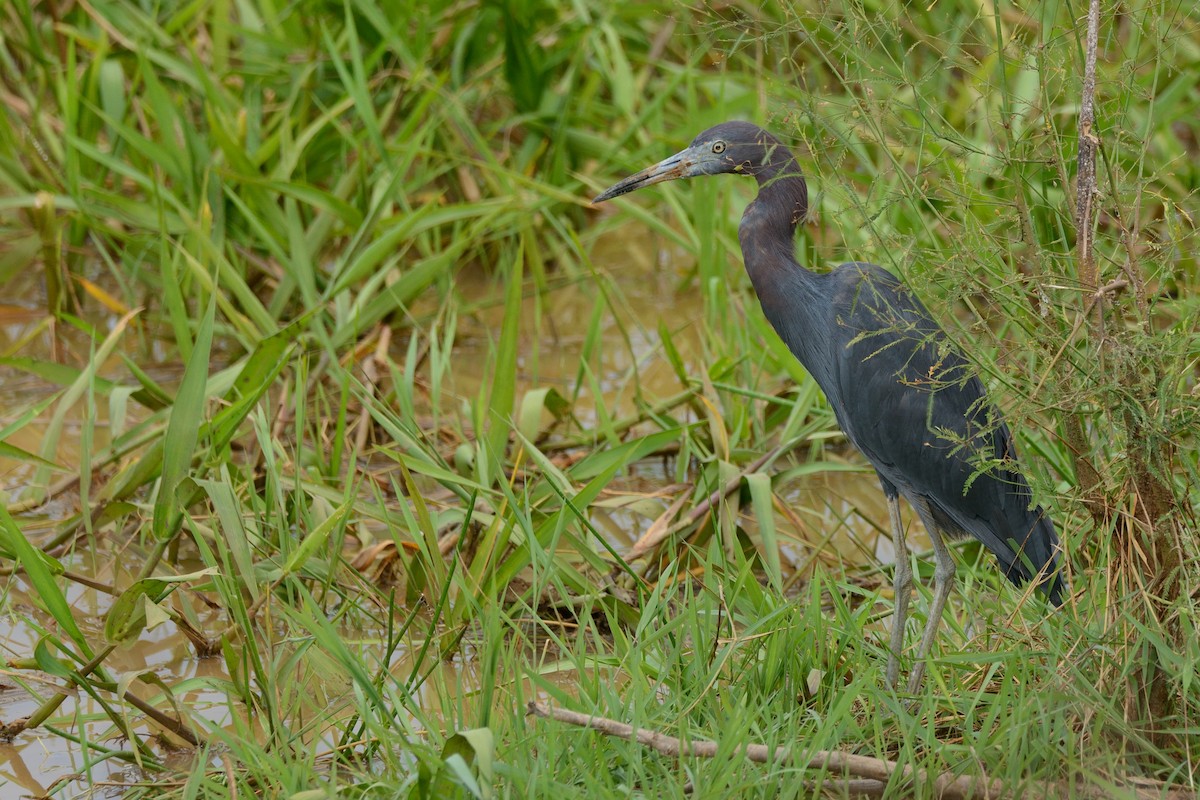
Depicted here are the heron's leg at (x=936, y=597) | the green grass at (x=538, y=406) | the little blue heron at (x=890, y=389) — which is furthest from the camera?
the little blue heron at (x=890, y=389)

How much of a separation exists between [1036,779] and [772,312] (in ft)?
4.67

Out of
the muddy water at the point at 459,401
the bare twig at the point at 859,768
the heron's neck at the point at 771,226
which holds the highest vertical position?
the heron's neck at the point at 771,226

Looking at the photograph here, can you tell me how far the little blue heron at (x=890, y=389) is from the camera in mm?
3332

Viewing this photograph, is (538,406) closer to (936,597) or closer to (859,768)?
(936,597)

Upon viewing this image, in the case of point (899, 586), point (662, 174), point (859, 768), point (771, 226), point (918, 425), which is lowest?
point (899, 586)

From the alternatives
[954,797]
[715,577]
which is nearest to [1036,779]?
[954,797]

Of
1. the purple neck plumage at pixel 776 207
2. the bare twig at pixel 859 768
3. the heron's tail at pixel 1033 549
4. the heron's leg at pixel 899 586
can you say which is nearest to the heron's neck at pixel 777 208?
the purple neck plumage at pixel 776 207

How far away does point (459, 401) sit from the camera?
181 inches

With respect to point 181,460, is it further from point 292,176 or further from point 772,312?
point 292,176

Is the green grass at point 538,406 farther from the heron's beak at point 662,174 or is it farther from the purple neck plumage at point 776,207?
the heron's beak at point 662,174

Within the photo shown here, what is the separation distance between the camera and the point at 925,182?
274 cm

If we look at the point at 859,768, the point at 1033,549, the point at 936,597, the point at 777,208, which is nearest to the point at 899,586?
the point at 936,597

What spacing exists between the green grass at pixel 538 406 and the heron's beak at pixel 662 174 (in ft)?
1.09

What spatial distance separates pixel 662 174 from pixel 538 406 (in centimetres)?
81
